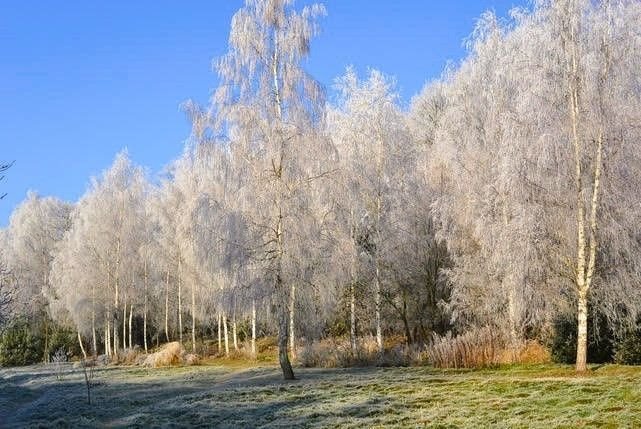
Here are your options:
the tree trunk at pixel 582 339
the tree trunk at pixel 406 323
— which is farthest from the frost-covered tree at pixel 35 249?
the tree trunk at pixel 582 339

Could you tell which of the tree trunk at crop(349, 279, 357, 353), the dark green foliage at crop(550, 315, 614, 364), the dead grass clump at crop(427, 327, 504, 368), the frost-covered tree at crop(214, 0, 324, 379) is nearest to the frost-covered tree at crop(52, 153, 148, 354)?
the tree trunk at crop(349, 279, 357, 353)

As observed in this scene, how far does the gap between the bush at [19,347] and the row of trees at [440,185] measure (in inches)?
1124

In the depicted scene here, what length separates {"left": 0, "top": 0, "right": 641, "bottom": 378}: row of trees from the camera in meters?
15.7

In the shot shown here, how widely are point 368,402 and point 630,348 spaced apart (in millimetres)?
8140

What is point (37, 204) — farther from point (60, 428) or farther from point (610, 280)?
point (610, 280)

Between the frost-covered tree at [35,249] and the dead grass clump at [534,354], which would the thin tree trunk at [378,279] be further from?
the frost-covered tree at [35,249]

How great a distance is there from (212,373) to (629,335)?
50.3 feet

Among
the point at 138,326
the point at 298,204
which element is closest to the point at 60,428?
the point at 298,204

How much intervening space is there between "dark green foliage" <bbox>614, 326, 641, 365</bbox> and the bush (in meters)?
41.5

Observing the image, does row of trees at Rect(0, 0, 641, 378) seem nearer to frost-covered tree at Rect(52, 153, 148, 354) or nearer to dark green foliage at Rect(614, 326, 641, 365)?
dark green foliage at Rect(614, 326, 641, 365)

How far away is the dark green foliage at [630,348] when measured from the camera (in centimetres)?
1597

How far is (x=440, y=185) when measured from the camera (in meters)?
26.1

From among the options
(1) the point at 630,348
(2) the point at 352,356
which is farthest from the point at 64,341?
(1) the point at 630,348

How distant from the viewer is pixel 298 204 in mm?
18281
